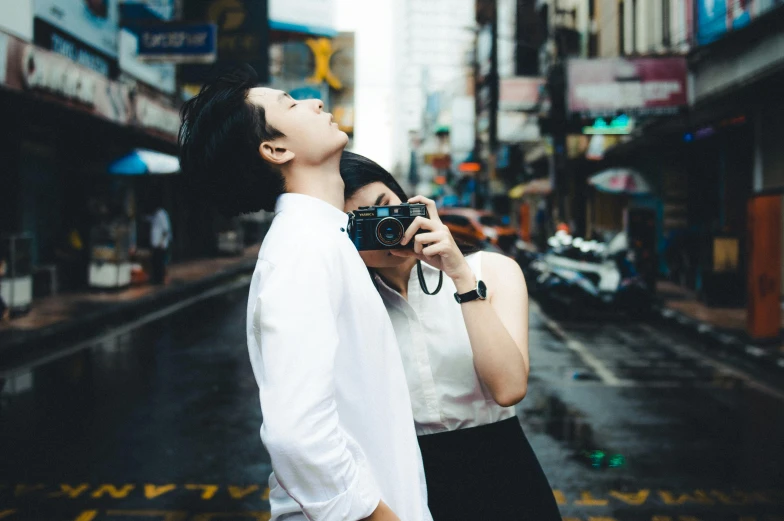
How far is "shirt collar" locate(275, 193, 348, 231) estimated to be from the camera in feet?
5.37

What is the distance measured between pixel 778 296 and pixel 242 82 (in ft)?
31.0

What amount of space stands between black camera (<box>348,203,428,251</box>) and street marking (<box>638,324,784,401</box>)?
673cm

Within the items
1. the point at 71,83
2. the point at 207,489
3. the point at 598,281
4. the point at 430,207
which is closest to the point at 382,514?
the point at 430,207

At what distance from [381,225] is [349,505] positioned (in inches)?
25.4

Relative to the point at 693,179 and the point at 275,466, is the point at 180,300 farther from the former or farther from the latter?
the point at 275,466

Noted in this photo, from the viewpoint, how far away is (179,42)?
1672 centimetres

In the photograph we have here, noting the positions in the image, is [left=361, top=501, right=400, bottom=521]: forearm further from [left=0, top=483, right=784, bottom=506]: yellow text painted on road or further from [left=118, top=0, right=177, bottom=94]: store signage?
[left=118, top=0, right=177, bottom=94]: store signage

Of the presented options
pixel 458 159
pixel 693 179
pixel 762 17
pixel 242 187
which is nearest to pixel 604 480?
pixel 242 187

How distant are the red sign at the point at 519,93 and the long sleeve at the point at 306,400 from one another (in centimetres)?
2550

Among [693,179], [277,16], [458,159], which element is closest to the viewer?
[693,179]

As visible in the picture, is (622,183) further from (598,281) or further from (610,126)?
(598,281)

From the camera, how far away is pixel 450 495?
6.36 ft

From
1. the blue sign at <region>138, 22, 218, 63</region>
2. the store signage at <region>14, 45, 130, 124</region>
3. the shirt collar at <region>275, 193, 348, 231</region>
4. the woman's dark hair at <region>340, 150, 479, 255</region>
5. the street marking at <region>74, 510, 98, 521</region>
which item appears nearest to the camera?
the shirt collar at <region>275, 193, 348, 231</region>

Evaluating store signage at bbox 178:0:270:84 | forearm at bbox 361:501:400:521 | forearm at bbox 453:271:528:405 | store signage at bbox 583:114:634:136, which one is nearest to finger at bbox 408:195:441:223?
forearm at bbox 453:271:528:405
